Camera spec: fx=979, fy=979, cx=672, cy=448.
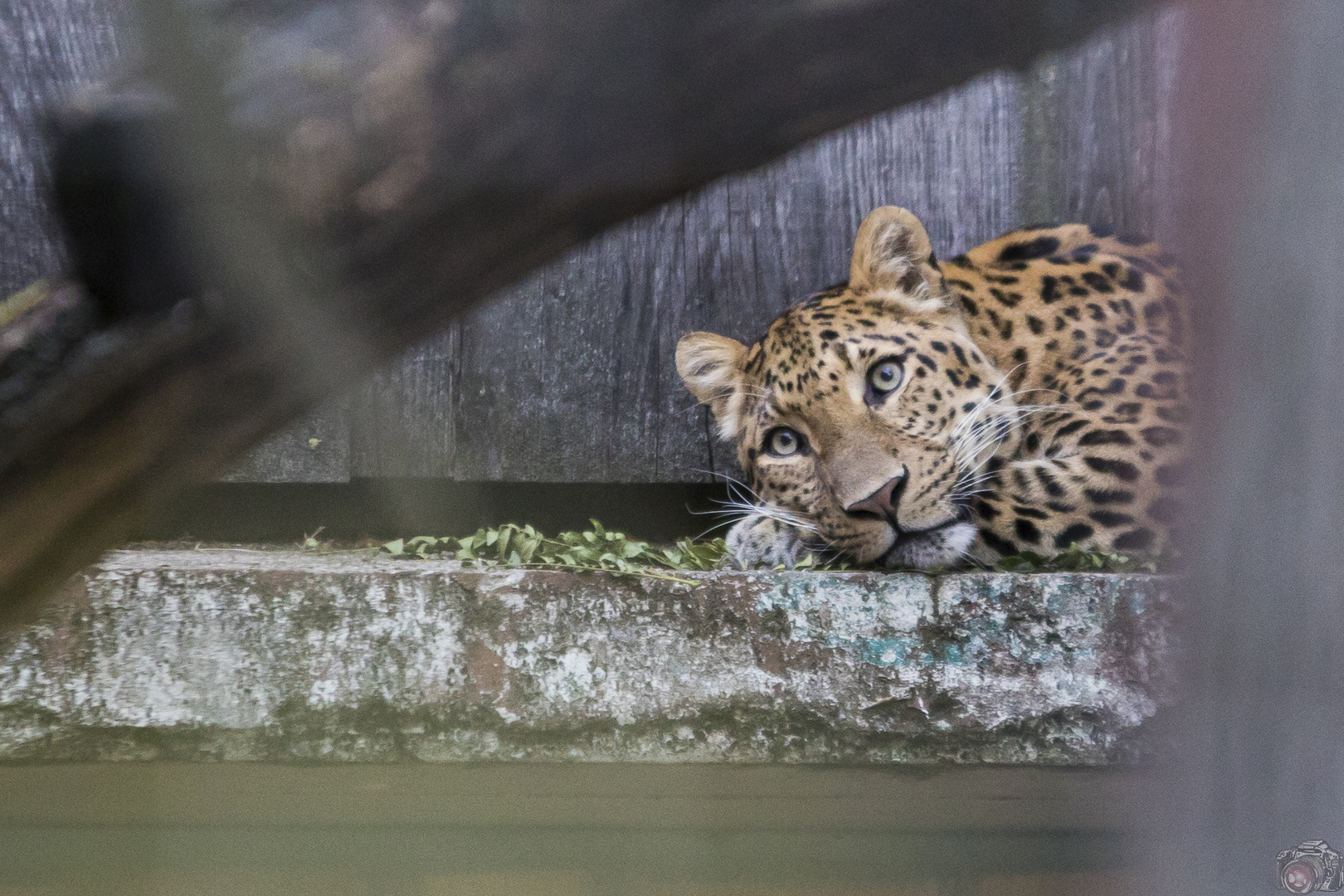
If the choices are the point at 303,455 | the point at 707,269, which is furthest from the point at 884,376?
the point at 303,455

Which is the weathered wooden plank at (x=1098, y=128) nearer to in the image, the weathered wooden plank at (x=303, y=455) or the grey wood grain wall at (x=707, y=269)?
the grey wood grain wall at (x=707, y=269)

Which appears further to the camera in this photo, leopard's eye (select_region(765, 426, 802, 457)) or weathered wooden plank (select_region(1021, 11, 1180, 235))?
weathered wooden plank (select_region(1021, 11, 1180, 235))

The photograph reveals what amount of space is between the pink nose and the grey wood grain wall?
610 millimetres

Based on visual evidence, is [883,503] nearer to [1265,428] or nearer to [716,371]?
[716,371]

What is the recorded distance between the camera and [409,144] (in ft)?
2.04

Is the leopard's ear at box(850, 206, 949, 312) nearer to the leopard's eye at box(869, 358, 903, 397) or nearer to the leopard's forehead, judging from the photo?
the leopard's forehead

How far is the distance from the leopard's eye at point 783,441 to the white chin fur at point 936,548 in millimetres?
363

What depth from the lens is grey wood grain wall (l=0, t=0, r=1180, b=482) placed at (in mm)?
2328

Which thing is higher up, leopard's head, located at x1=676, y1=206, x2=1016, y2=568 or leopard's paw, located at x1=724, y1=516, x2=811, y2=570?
leopard's head, located at x1=676, y1=206, x2=1016, y2=568

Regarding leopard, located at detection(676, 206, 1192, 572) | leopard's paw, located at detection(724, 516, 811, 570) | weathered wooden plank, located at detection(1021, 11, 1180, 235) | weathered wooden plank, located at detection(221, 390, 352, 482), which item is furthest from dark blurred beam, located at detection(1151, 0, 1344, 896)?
weathered wooden plank, located at detection(221, 390, 352, 482)

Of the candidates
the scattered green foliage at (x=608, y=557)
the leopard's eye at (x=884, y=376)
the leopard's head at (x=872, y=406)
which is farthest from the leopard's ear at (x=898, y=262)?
the scattered green foliage at (x=608, y=557)

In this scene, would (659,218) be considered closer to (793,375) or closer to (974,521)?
(793,375)

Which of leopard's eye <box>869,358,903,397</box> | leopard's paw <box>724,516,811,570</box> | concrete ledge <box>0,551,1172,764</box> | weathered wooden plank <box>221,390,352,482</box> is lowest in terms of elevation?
concrete ledge <box>0,551,1172,764</box>

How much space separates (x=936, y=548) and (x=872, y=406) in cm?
36
